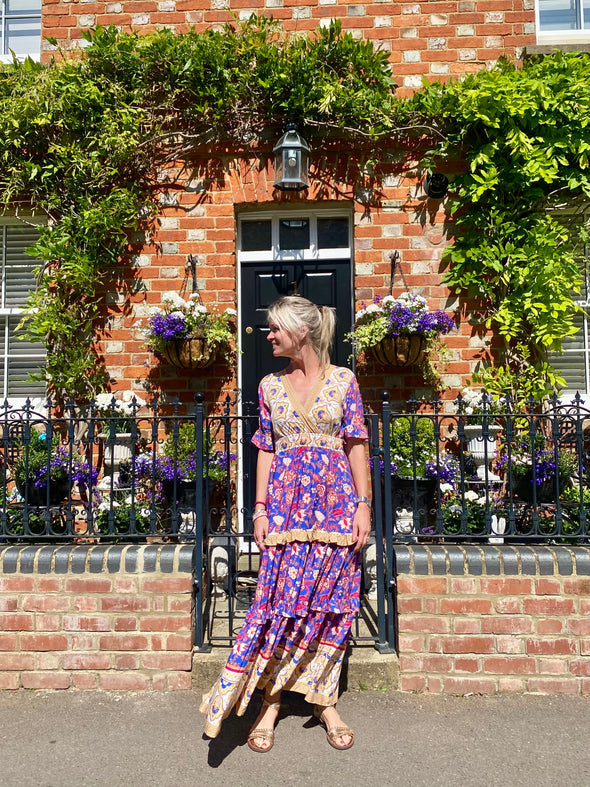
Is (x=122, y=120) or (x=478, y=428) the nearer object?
(x=478, y=428)

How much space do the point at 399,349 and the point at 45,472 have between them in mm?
2689

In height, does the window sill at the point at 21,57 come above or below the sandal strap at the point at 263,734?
above

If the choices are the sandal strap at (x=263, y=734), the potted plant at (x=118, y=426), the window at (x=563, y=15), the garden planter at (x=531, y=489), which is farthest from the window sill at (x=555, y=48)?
the sandal strap at (x=263, y=734)

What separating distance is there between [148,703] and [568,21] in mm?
6305

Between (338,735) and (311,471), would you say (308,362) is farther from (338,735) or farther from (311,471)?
(338,735)

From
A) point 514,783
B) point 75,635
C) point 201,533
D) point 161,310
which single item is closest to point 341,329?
point 161,310

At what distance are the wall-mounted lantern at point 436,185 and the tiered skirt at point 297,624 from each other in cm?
341

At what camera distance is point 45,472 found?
442 centimetres

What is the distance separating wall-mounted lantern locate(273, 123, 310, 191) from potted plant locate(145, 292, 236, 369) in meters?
1.11

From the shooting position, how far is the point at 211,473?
4.84 metres

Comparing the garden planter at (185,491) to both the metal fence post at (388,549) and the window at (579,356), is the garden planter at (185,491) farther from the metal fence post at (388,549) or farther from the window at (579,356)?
the window at (579,356)

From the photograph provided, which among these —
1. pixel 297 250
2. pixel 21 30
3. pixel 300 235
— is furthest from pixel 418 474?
pixel 21 30

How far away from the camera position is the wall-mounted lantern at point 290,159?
16.7 feet

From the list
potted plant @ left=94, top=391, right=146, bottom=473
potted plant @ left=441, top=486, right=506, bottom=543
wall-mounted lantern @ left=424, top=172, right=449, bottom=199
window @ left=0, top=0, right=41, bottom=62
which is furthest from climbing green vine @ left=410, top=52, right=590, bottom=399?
window @ left=0, top=0, right=41, bottom=62
